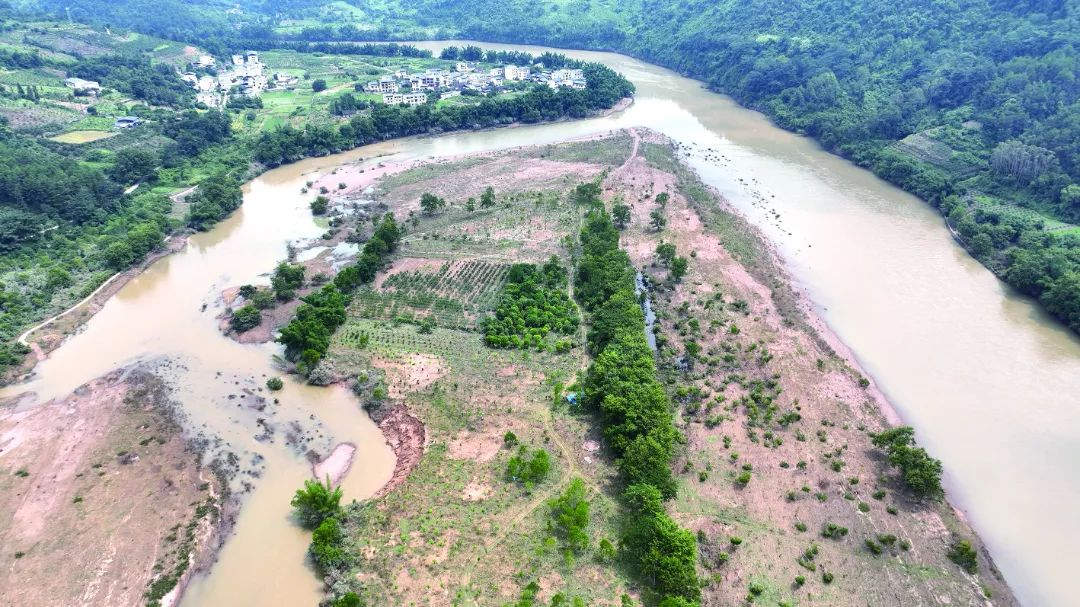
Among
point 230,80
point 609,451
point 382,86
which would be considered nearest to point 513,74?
point 382,86

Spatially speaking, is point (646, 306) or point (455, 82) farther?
point (455, 82)

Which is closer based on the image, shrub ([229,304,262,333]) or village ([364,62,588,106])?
shrub ([229,304,262,333])

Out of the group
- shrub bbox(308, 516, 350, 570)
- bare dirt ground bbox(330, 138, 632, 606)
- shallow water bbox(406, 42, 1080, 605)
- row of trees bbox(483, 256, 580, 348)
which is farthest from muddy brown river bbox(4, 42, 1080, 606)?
row of trees bbox(483, 256, 580, 348)

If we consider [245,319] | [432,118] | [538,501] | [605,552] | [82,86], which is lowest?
[82,86]

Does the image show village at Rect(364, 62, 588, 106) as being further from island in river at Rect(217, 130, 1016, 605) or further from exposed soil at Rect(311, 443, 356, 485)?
exposed soil at Rect(311, 443, 356, 485)

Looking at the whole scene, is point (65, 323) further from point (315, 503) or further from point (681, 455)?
point (681, 455)

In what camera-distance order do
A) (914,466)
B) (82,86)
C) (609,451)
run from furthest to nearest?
(82,86), (609,451), (914,466)

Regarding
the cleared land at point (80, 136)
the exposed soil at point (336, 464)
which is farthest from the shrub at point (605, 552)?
the cleared land at point (80, 136)

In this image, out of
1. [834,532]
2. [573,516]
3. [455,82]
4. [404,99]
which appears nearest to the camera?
[573,516]
